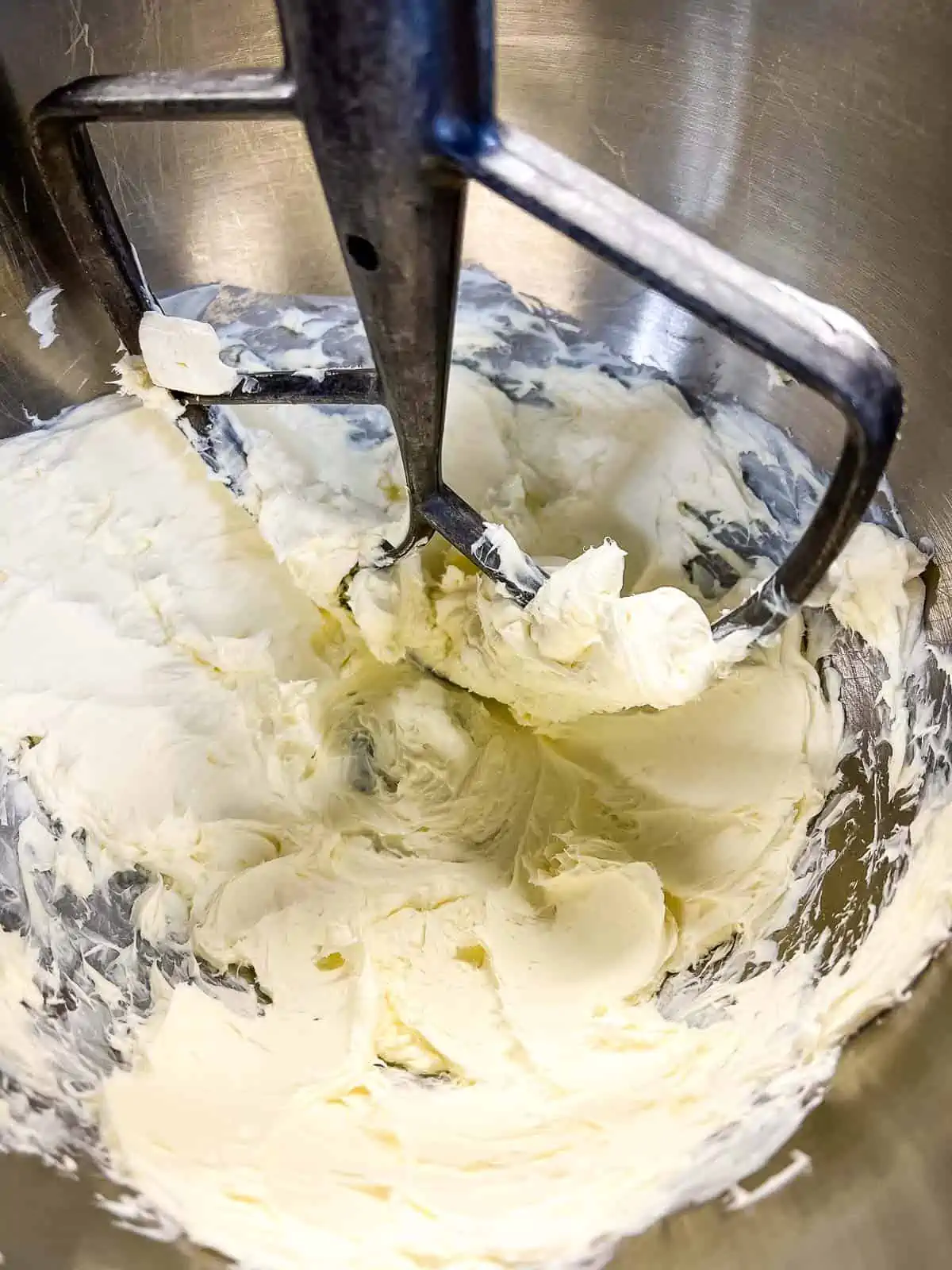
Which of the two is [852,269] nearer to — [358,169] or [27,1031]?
[358,169]

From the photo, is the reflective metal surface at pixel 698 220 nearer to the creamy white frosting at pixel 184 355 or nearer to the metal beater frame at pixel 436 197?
the creamy white frosting at pixel 184 355

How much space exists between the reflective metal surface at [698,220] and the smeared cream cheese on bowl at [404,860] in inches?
2.1

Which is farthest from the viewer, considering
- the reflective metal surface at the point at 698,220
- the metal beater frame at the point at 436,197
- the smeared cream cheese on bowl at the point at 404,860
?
the smeared cream cheese on bowl at the point at 404,860

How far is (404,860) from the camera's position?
3.10 feet

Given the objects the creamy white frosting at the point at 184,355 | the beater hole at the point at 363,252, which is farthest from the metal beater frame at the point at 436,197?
the creamy white frosting at the point at 184,355

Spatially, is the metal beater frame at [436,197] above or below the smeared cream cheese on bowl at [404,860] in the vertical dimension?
above

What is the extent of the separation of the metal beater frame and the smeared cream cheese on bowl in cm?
32

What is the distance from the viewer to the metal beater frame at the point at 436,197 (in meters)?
0.41

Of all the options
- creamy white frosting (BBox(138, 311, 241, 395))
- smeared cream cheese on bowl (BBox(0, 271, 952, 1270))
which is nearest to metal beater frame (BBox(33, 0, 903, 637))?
creamy white frosting (BBox(138, 311, 241, 395))

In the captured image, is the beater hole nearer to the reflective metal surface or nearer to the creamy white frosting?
the creamy white frosting

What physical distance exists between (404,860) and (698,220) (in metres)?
0.75

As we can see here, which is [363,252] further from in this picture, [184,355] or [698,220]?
[698,220]

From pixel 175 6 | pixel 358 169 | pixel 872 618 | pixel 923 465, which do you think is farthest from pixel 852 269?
pixel 175 6

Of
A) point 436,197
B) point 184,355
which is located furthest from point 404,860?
point 436,197
